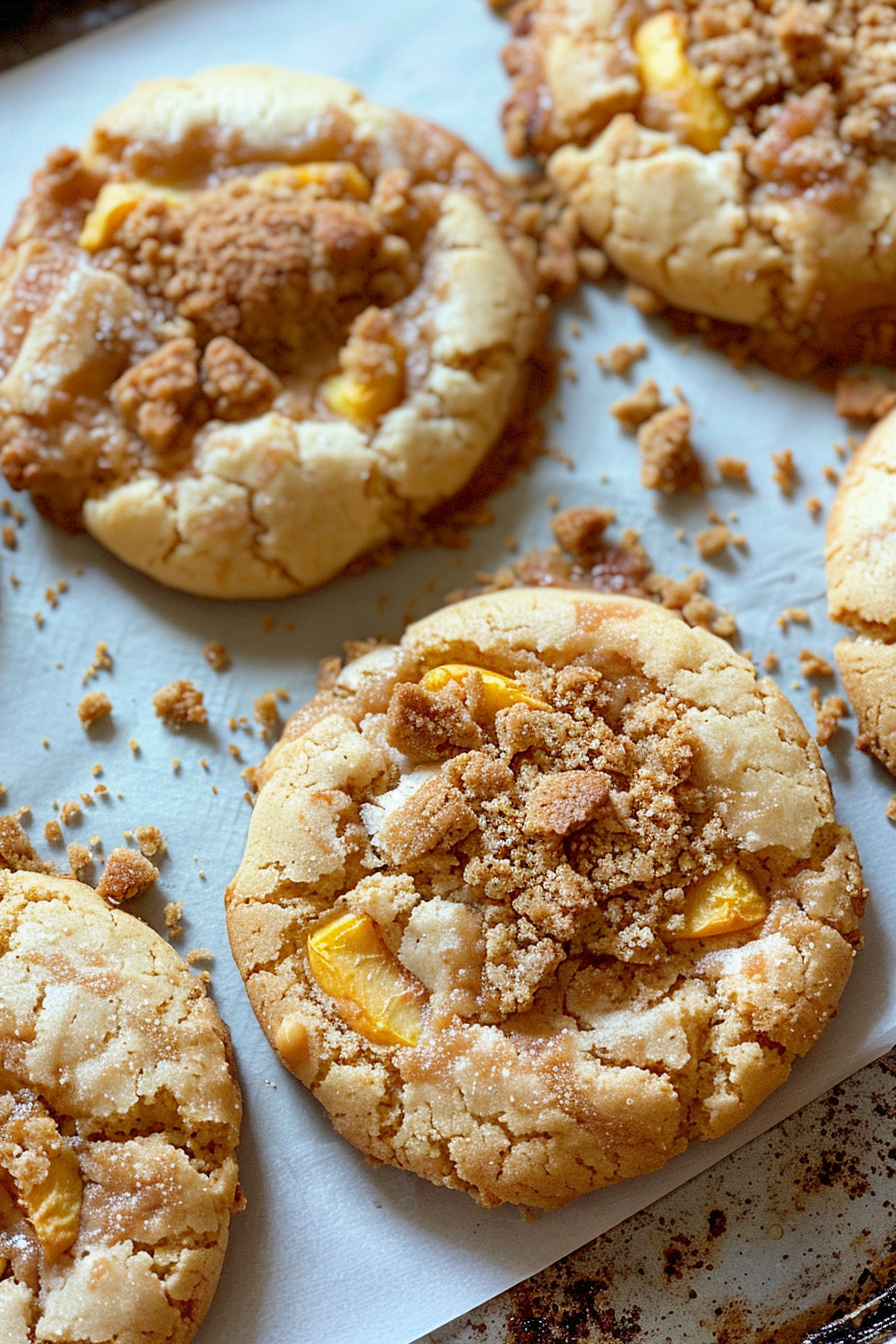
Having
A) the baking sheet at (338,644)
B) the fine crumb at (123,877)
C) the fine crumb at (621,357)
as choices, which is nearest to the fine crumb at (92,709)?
the baking sheet at (338,644)

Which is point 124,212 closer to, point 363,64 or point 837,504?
point 363,64

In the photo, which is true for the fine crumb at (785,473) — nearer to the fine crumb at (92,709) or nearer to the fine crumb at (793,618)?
the fine crumb at (793,618)

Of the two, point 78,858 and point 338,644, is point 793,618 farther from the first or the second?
point 78,858

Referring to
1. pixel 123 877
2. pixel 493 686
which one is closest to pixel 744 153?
pixel 493 686

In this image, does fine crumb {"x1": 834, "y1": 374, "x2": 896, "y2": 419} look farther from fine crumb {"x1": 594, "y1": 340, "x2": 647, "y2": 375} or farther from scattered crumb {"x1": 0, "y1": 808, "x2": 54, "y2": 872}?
scattered crumb {"x1": 0, "y1": 808, "x2": 54, "y2": 872}

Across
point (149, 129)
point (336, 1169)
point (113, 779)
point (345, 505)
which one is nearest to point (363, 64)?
point (149, 129)

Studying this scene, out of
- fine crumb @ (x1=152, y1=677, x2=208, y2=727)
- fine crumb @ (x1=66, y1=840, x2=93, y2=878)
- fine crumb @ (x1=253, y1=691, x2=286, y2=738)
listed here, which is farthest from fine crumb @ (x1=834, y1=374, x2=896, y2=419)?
fine crumb @ (x1=66, y1=840, x2=93, y2=878)
